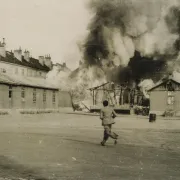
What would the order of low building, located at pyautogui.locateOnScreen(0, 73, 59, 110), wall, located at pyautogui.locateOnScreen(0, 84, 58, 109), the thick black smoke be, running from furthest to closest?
1. low building, located at pyautogui.locateOnScreen(0, 73, 59, 110)
2. wall, located at pyautogui.locateOnScreen(0, 84, 58, 109)
3. the thick black smoke

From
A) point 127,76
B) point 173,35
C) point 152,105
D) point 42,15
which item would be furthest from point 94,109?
point 42,15

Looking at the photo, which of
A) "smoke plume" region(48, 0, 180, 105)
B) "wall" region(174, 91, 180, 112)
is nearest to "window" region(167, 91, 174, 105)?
"wall" region(174, 91, 180, 112)

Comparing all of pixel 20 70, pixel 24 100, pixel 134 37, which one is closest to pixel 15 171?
pixel 134 37

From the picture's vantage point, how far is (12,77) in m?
26.2

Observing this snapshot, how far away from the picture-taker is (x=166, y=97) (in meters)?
27.9

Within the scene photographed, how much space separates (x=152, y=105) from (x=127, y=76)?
17.2ft

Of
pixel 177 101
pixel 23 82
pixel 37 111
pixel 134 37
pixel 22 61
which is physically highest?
pixel 22 61

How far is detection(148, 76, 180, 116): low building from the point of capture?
27359mm

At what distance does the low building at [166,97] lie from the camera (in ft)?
89.8

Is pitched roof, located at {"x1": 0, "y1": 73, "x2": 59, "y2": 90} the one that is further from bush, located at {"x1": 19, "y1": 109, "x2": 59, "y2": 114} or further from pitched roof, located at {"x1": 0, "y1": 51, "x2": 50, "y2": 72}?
bush, located at {"x1": 19, "y1": 109, "x2": 59, "y2": 114}

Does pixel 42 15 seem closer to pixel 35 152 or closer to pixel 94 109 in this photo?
pixel 35 152

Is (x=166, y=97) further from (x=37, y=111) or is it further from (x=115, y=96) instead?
(x=37, y=111)

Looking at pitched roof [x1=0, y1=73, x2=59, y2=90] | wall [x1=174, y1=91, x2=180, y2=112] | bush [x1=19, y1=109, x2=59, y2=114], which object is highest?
pitched roof [x1=0, y1=73, x2=59, y2=90]

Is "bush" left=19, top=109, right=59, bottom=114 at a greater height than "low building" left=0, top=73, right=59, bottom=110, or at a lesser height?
lesser
